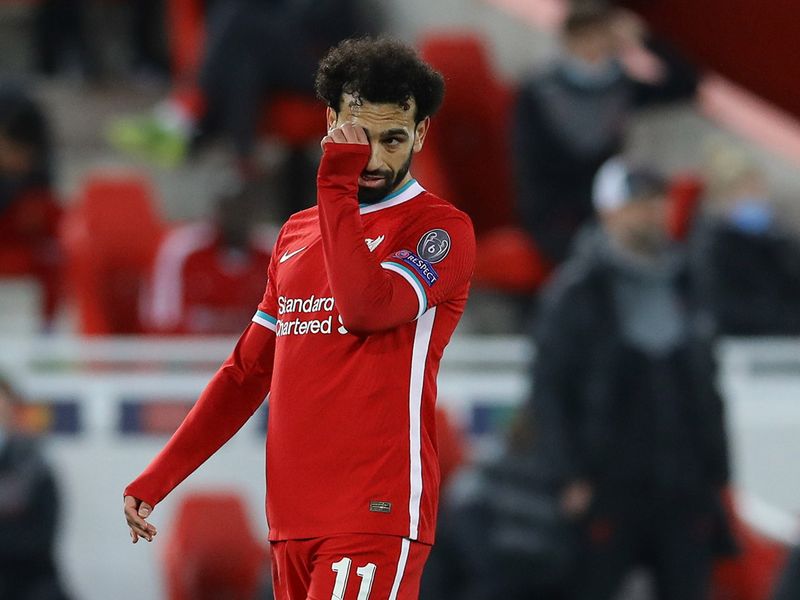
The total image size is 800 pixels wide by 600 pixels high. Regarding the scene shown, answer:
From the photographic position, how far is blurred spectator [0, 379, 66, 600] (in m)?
5.98

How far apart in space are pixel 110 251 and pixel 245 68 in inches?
38.7

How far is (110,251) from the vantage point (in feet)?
23.1

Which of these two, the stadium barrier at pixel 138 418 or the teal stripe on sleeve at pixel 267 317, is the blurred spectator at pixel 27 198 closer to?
the stadium barrier at pixel 138 418

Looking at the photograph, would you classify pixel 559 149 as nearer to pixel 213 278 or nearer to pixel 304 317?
pixel 213 278

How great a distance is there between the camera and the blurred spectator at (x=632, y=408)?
5.36 m

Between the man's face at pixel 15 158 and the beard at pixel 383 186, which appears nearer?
the beard at pixel 383 186

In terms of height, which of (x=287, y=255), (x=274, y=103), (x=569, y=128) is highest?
(x=287, y=255)

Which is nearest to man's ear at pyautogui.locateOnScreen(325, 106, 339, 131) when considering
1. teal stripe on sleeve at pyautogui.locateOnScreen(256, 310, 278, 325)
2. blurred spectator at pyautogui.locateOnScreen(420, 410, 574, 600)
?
teal stripe on sleeve at pyautogui.locateOnScreen(256, 310, 278, 325)

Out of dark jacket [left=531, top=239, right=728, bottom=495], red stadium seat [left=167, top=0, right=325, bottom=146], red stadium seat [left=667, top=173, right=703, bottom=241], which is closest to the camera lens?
dark jacket [left=531, top=239, right=728, bottom=495]

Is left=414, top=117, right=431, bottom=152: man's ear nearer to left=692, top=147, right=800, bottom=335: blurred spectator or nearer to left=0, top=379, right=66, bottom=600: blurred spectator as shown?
left=0, top=379, right=66, bottom=600: blurred spectator

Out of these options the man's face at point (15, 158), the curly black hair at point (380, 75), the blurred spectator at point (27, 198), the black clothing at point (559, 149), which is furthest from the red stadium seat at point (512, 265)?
the curly black hair at point (380, 75)

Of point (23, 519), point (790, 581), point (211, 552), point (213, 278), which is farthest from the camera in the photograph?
point (213, 278)

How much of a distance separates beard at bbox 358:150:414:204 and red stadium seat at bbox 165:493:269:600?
Answer: 3.80 metres

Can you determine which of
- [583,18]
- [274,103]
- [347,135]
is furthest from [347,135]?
[274,103]
